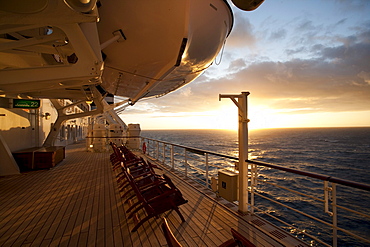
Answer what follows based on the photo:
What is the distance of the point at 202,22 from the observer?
154 inches

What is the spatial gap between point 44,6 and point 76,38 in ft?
2.46

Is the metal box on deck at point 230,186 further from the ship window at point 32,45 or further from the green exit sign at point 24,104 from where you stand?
the green exit sign at point 24,104

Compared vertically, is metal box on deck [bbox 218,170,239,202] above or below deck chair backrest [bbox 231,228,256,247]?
below

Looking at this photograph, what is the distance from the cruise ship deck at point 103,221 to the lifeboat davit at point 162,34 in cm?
287

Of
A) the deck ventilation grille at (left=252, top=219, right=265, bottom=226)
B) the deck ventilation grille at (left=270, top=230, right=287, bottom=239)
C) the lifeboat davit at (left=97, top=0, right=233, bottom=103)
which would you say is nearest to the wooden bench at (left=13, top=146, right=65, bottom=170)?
the lifeboat davit at (left=97, top=0, right=233, bottom=103)

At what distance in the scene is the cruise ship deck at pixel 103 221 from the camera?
220 centimetres

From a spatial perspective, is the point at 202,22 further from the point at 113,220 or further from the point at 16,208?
the point at 16,208

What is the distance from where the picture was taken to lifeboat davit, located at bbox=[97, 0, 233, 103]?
146 inches

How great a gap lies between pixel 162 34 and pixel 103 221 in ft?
11.9

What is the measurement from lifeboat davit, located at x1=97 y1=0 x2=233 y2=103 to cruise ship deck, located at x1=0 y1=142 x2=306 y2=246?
2.87 m

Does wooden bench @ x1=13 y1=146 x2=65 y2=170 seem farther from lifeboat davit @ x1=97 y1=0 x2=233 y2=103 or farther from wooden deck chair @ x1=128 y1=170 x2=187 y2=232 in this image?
wooden deck chair @ x1=128 y1=170 x2=187 y2=232

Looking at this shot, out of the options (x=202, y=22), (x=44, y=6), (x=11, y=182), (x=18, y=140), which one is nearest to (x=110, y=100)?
(x=18, y=140)

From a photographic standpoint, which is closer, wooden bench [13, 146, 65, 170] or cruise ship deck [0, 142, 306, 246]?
cruise ship deck [0, 142, 306, 246]

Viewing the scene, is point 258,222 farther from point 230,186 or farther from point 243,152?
point 243,152
